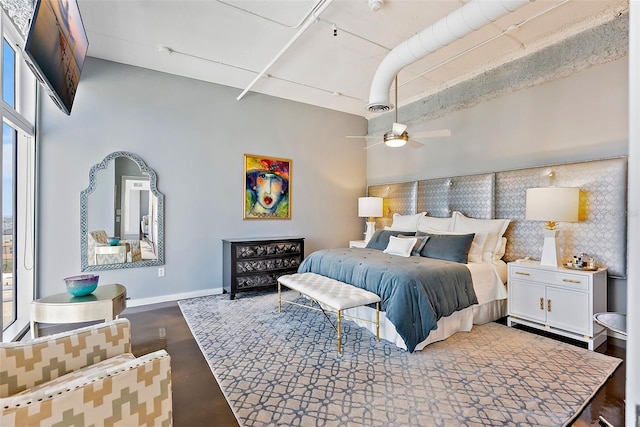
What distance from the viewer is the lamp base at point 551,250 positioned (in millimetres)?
3195

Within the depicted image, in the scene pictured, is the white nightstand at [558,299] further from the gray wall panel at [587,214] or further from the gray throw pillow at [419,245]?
the gray throw pillow at [419,245]

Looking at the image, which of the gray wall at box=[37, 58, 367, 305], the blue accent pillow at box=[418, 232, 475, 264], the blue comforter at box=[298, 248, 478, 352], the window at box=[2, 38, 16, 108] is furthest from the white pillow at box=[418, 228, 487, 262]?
the window at box=[2, 38, 16, 108]

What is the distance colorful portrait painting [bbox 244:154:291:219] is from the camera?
507cm

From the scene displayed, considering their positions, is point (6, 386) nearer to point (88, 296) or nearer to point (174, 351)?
point (88, 296)

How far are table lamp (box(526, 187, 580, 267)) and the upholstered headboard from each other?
0.86 feet

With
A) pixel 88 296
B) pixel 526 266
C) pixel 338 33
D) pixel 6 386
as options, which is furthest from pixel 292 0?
pixel 526 266

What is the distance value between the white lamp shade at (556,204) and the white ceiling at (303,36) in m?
1.80

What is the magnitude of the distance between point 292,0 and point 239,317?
11.5 feet

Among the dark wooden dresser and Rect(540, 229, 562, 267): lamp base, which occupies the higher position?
Rect(540, 229, 562, 267): lamp base

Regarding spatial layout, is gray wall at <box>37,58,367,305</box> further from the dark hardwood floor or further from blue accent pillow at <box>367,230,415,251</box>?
blue accent pillow at <box>367,230,415,251</box>

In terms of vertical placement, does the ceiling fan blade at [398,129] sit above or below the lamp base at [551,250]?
above

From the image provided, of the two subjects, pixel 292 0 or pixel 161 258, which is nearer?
pixel 292 0

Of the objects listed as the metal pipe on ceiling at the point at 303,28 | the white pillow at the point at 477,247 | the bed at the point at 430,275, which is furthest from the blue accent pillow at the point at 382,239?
the metal pipe on ceiling at the point at 303,28

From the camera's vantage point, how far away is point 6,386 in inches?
53.2
